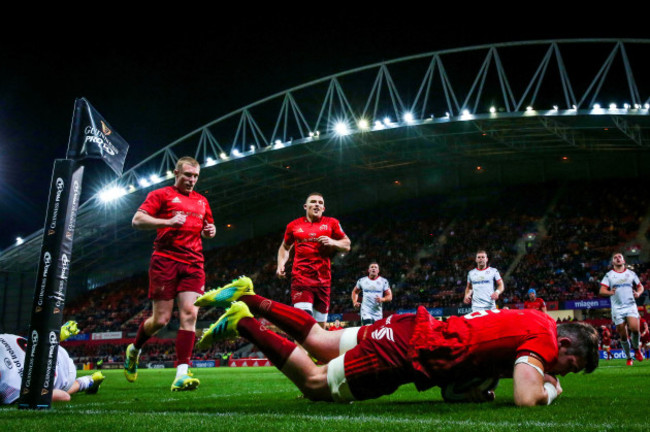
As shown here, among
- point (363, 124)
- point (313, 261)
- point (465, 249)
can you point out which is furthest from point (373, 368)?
point (465, 249)

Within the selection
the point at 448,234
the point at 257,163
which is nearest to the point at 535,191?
the point at 448,234

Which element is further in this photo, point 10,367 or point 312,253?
point 312,253

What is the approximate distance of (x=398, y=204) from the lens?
44.2m

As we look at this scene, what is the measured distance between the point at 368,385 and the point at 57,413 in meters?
2.25

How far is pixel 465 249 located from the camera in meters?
35.8

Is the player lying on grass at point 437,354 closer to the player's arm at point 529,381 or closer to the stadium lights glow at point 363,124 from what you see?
the player's arm at point 529,381

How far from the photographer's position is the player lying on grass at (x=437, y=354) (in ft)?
11.8

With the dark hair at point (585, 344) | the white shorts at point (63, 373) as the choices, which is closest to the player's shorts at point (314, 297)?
the white shorts at point (63, 373)

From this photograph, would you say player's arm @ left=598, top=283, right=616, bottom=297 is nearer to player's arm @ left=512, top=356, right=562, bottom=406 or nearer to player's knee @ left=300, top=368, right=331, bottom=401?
player's arm @ left=512, top=356, right=562, bottom=406

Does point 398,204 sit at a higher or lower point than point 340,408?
higher

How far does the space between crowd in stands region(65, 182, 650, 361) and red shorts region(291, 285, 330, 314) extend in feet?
72.5

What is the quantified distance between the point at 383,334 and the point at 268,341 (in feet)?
2.54

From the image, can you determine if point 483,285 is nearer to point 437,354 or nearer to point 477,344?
point 477,344

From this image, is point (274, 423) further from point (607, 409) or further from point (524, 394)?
point (607, 409)
